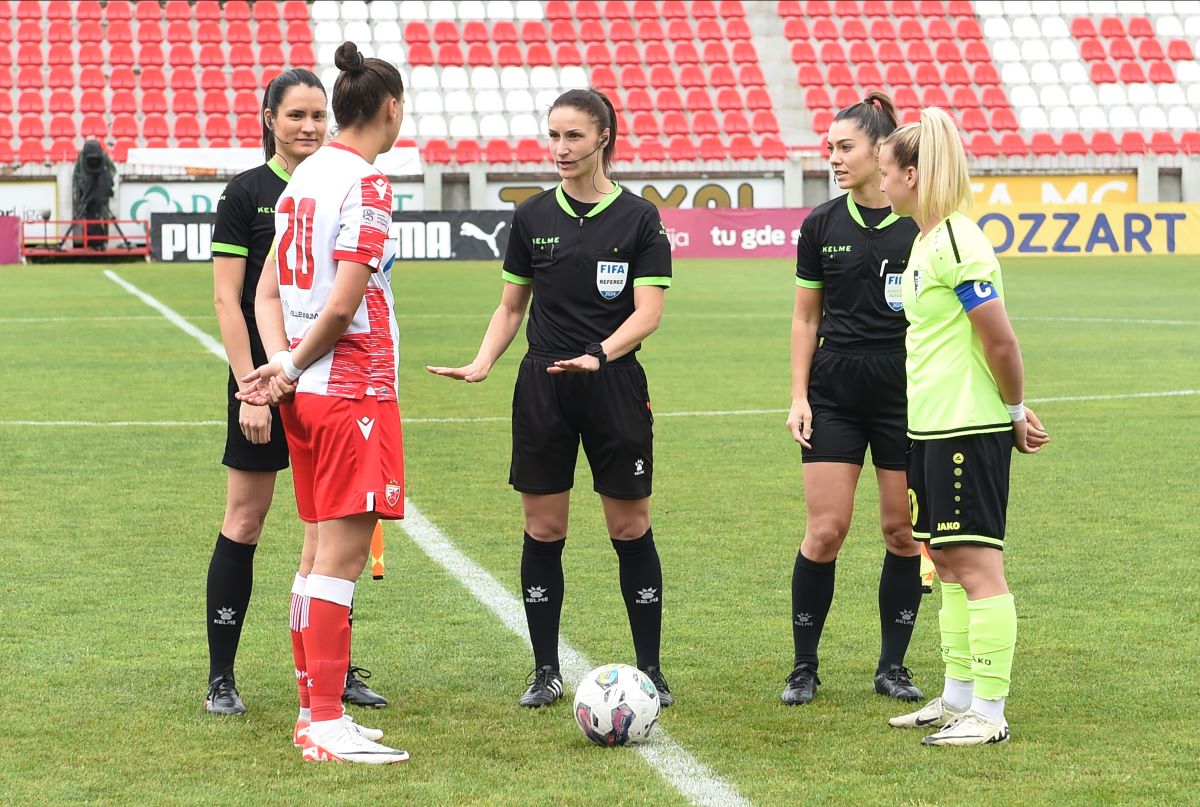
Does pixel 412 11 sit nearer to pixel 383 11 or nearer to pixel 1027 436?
pixel 383 11

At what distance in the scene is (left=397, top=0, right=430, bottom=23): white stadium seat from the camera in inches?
1652

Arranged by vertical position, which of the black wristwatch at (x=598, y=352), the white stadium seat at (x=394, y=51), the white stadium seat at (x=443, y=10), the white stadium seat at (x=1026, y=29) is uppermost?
the white stadium seat at (x=443, y=10)

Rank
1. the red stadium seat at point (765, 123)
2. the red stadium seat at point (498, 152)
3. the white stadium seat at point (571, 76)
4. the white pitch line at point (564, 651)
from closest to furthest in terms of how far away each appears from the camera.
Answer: the white pitch line at point (564, 651) → the red stadium seat at point (498, 152) → the red stadium seat at point (765, 123) → the white stadium seat at point (571, 76)

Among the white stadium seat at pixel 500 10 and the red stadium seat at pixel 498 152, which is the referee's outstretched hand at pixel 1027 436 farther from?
the white stadium seat at pixel 500 10

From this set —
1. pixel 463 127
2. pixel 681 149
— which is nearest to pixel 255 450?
pixel 681 149

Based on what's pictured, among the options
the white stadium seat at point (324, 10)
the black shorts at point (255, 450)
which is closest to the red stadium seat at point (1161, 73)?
the white stadium seat at point (324, 10)

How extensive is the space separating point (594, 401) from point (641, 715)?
3.43 feet

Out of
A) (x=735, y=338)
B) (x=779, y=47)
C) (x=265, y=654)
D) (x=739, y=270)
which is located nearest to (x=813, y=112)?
(x=779, y=47)

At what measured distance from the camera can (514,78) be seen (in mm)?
40500

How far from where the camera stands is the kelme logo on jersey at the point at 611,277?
5012mm

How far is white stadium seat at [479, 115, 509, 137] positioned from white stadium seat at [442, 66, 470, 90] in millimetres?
1683

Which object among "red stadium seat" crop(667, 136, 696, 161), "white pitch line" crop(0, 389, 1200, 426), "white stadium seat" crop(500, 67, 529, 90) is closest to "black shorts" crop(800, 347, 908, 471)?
"white pitch line" crop(0, 389, 1200, 426)

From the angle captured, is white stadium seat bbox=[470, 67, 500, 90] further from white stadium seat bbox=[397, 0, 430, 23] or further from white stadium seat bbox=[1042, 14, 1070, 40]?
white stadium seat bbox=[1042, 14, 1070, 40]

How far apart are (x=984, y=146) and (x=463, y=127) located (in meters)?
13.2
